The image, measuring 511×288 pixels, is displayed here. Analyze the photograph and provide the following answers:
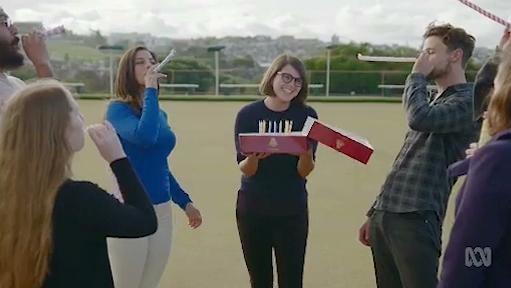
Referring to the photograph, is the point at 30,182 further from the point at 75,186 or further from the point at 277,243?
the point at 277,243

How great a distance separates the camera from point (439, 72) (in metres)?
3.62

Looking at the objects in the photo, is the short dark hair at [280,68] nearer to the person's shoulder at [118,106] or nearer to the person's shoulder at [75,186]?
the person's shoulder at [118,106]

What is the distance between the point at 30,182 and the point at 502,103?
4.88 feet

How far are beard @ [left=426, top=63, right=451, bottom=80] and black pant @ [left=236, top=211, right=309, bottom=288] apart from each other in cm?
121

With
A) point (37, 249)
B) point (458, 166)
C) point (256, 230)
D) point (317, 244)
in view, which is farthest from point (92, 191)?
point (317, 244)

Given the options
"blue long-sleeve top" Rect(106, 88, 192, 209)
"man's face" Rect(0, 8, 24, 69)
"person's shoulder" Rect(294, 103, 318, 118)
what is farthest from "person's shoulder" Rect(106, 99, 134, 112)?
"person's shoulder" Rect(294, 103, 318, 118)

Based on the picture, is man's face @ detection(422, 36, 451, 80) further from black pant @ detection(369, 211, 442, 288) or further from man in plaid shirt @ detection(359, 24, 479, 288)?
black pant @ detection(369, 211, 442, 288)

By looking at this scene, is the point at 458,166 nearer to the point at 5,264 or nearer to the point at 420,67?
the point at 420,67

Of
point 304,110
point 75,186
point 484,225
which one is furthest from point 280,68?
point 484,225

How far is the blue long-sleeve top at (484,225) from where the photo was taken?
2.10m

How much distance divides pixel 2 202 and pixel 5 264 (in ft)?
0.67

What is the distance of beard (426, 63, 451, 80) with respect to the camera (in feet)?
11.8

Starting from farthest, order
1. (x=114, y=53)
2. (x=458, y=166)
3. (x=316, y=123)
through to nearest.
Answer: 1. (x=114, y=53)
2. (x=316, y=123)
3. (x=458, y=166)

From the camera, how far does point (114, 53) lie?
33906 mm
